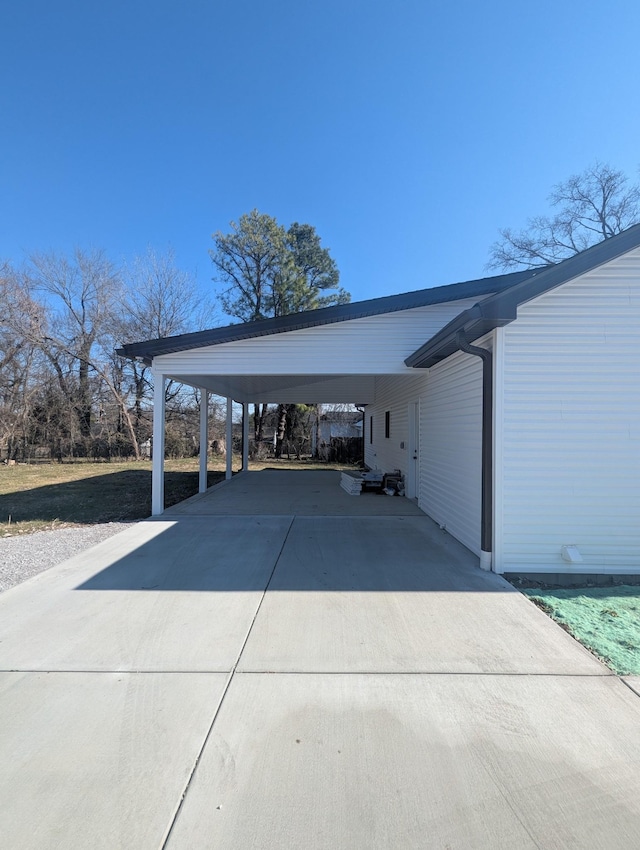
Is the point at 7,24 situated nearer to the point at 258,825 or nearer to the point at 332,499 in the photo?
the point at 332,499

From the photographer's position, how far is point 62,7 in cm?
750

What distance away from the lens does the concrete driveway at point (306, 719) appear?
167 cm

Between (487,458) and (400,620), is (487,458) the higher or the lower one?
the higher one

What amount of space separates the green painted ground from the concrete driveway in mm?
170

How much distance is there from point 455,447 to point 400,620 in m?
3.20

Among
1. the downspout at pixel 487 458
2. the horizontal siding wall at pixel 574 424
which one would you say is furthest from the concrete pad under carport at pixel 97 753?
the horizontal siding wall at pixel 574 424

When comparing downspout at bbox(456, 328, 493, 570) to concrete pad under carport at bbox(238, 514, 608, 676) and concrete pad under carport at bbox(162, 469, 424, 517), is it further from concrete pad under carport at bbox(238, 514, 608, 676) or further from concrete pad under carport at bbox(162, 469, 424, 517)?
concrete pad under carport at bbox(162, 469, 424, 517)

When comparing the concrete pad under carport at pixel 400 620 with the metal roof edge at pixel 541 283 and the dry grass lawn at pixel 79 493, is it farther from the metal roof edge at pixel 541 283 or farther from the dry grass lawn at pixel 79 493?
the dry grass lawn at pixel 79 493

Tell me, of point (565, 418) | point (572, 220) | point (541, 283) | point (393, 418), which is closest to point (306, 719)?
point (565, 418)

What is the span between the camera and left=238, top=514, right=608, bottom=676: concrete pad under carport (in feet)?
9.40

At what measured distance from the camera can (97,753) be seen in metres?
2.03

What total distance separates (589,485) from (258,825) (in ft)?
14.8

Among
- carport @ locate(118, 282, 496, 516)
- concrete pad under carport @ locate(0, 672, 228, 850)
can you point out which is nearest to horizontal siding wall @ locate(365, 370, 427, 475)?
carport @ locate(118, 282, 496, 516)

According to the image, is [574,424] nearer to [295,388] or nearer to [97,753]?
[97,753]
